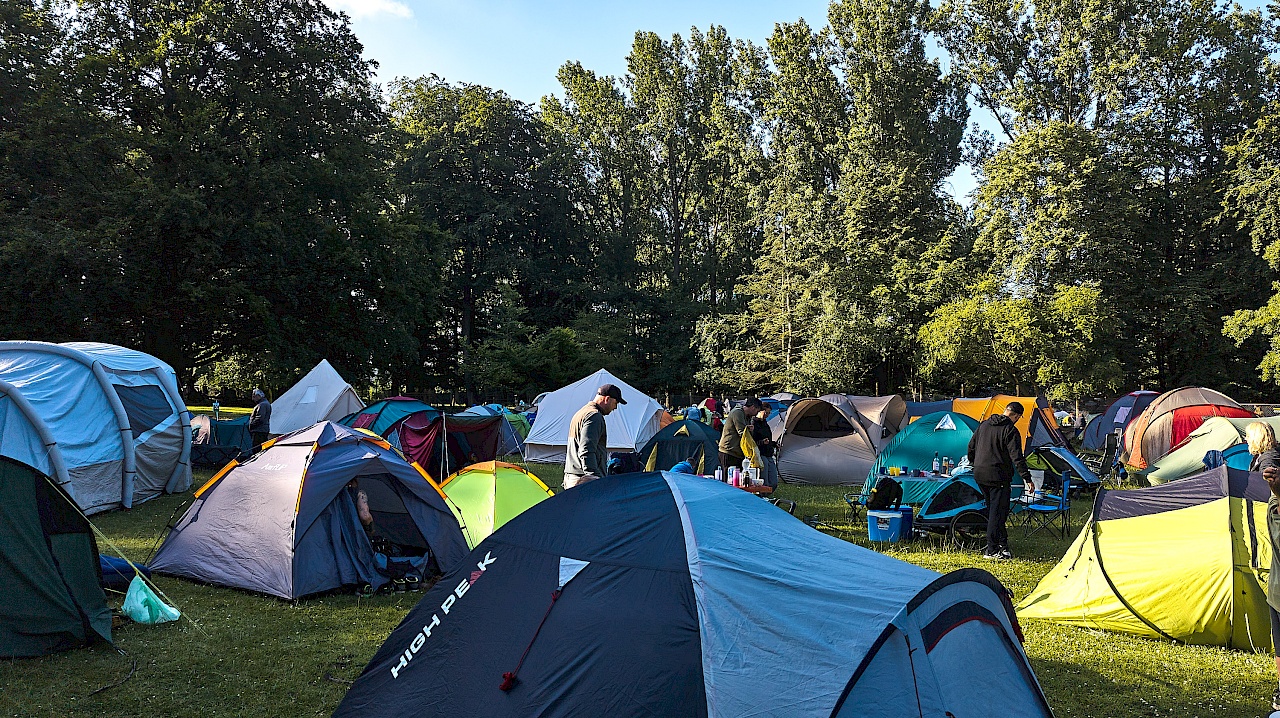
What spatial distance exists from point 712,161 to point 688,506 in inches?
1491

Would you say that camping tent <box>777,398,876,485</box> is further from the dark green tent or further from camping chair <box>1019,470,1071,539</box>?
the dark green tent

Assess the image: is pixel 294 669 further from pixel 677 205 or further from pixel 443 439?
pixel 677 205

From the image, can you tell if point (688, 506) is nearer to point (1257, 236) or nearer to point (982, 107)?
point (1257, 236)

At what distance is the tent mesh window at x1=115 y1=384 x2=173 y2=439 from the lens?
471 inches

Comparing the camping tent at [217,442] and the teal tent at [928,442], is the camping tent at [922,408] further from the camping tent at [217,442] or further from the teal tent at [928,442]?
the camping tent at [217,442]

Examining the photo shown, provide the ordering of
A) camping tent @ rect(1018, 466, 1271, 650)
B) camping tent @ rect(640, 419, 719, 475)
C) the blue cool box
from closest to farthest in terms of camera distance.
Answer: camping tent @ rect(1018, 466, 1271, 650)
the blue cool box
camping tent @ rect(640, 419, 719, 475)

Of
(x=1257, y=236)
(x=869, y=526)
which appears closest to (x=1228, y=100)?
(x=1257, y=236)

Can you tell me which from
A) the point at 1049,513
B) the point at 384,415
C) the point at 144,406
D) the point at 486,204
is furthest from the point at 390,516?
the point at 486,204

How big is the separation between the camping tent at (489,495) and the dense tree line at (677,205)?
566 inches

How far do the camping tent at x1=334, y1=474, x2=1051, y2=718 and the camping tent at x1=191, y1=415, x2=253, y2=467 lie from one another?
1288 centimetres

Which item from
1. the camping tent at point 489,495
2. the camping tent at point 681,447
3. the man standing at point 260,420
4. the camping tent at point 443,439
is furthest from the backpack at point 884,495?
the man standing at point 260,420

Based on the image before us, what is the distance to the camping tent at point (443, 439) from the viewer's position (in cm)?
1477

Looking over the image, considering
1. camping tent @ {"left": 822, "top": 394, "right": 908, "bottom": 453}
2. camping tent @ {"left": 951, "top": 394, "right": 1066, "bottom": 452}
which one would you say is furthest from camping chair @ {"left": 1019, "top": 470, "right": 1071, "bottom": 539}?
camping tent @ {"left": 822, "top": 394, "right": 908, "bottom": 453}

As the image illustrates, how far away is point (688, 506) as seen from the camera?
4.07 m
